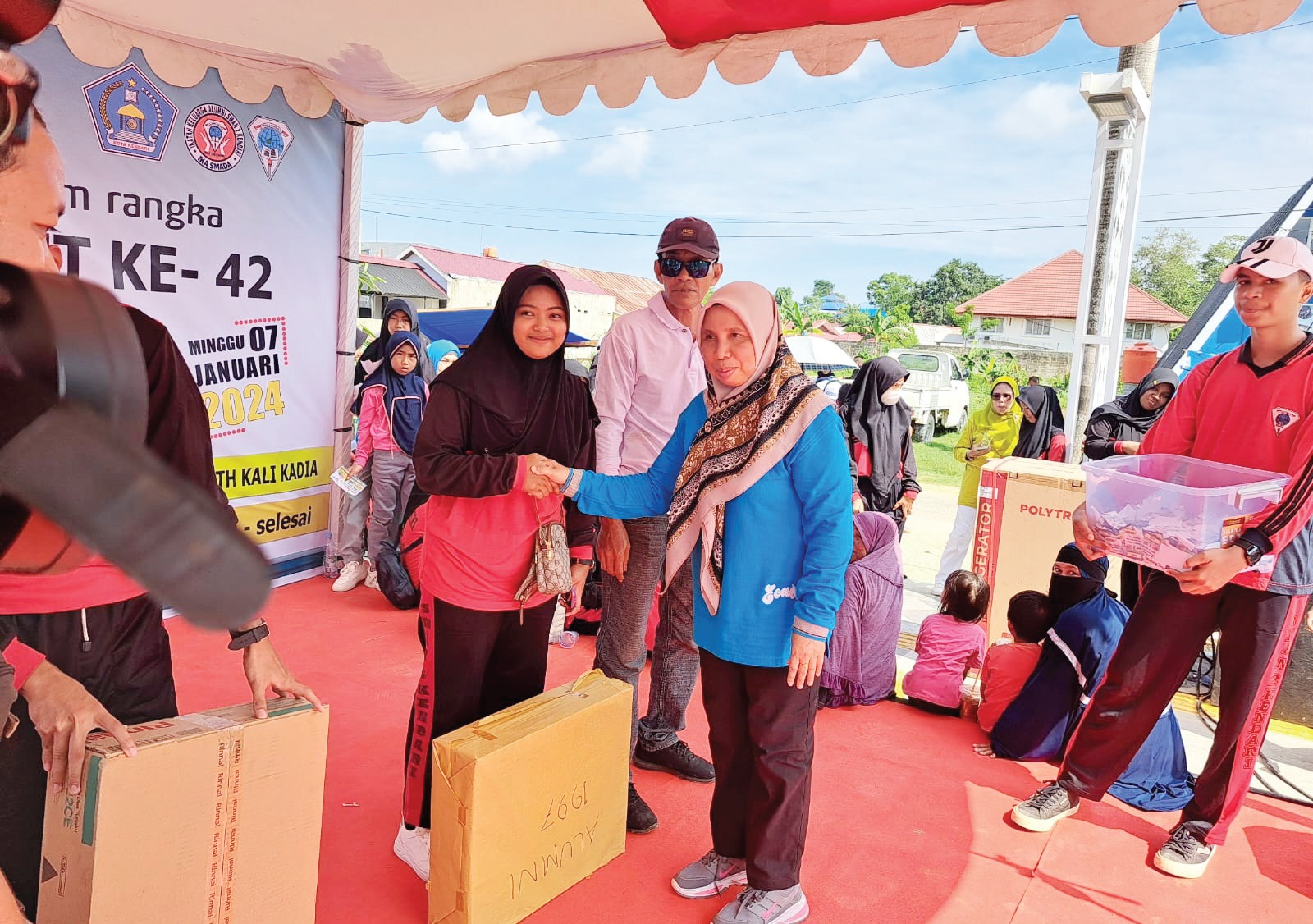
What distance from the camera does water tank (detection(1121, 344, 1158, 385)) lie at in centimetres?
508

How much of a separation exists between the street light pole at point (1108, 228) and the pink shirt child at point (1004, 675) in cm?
248

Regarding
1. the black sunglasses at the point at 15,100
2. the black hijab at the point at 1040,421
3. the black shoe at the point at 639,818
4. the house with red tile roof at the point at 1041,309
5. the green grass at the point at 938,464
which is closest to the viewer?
the black sunglasses at the point at 15,100

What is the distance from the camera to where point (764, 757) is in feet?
7.20

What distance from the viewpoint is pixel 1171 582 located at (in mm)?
2633

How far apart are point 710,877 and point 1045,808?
128 centimetres

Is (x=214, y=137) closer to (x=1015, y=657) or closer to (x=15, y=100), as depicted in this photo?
(x=15, y=100)

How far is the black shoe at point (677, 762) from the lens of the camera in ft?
10.1

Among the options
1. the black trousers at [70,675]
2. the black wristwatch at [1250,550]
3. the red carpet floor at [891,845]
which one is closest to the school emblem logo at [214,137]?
the red carpet floor at [891,845]

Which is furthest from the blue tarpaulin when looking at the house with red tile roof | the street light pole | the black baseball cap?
the house with red tile roof

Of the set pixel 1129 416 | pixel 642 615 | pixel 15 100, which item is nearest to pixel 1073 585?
pixel 1129 416

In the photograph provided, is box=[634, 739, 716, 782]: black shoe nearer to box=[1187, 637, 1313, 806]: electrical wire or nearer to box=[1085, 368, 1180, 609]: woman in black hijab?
box=[1187, 637, 1313, 806]: electrical wire

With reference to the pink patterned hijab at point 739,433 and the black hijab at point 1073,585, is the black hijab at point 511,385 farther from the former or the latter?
the black hijab at point 1073,585

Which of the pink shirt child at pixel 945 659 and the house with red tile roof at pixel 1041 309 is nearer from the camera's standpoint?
the pink shirt child at pixel 945 659

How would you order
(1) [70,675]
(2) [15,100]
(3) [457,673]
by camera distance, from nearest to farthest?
(2) [15,100]
(1) [70,675]
(3) [457,673]
